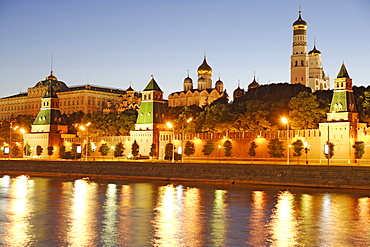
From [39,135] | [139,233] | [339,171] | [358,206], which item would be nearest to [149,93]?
[39,135]

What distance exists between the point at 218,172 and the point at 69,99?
12721 cm

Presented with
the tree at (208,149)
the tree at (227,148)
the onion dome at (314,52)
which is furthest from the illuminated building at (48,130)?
the onion dome at (314,52)

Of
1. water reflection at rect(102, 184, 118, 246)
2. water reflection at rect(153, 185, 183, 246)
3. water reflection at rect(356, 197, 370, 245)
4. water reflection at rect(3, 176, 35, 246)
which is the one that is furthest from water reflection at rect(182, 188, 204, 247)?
water reflection at rect(356, 197, 370, 245)

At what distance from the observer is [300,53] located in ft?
359

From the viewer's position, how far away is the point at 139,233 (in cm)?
2044

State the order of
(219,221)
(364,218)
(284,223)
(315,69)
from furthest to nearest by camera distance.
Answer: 1. (315,69)
2. (364,218)
3. (219,221)
4. (284,223)

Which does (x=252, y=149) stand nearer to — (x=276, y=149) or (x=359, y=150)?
(x=276, y=149)

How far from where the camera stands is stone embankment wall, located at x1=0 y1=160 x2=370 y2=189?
116 feet

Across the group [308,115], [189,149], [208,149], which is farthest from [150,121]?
[308,115]

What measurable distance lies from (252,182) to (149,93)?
1369 inches

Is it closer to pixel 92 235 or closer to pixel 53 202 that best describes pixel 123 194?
pixel 53 202

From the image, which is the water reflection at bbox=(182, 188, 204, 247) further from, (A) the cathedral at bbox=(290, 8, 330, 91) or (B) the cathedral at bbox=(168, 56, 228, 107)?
(B) the cathedral at bbox=(168, 56, 228, 107)

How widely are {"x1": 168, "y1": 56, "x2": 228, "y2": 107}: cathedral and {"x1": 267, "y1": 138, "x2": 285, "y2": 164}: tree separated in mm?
68478

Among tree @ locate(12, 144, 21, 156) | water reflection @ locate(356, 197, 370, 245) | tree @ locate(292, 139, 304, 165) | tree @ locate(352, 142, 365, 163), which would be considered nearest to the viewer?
water reflection @ locate(356, 197, 370, 245)
